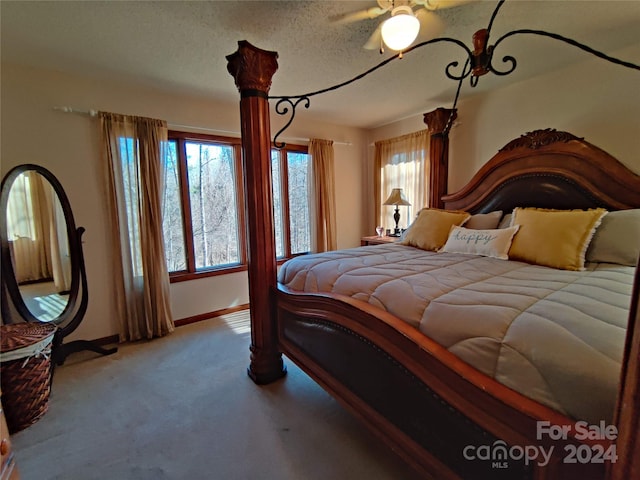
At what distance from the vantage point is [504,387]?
2.95 ft

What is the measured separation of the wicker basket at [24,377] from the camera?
68.0 inches

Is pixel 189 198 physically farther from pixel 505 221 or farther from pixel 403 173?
pixel 505 221

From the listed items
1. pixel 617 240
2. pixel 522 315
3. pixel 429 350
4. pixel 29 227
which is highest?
pixel 29 227

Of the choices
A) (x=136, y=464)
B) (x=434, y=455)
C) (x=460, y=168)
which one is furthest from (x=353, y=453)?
(x=460, y=168)

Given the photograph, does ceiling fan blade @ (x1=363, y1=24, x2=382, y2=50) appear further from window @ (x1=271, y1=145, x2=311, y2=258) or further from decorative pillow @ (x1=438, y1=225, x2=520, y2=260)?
window @ (x1=271, y1=145, x2=311, y2=258)

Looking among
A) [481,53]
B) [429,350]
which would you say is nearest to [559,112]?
[481,53]

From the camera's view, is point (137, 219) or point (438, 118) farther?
point (438, 118)

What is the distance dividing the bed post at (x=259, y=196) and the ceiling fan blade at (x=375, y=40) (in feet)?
2.33

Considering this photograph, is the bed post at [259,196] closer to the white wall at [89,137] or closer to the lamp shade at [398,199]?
the white wall at [89,137]

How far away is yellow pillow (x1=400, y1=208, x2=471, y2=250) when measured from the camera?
2574 millimetres

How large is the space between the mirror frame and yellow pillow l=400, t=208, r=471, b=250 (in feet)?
9.80

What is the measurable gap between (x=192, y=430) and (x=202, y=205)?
2362mm

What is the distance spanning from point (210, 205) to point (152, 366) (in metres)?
1.80

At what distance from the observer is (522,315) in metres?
1.00
